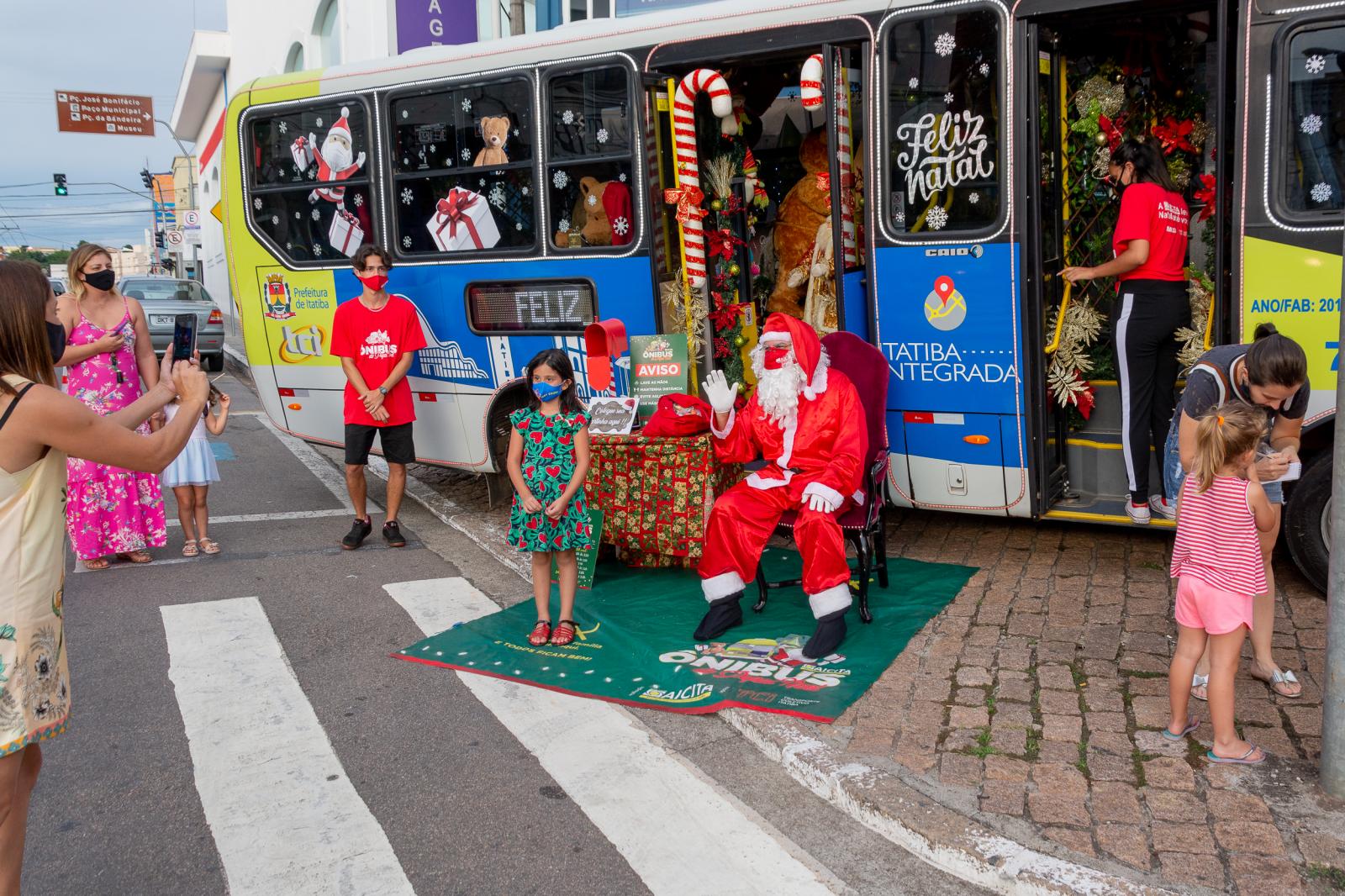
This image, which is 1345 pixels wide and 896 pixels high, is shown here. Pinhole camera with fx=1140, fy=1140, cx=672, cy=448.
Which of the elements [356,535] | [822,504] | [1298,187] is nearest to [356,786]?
[822,504]

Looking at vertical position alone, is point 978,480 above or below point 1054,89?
below

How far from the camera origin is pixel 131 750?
4566mm

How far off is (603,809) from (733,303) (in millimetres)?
3981

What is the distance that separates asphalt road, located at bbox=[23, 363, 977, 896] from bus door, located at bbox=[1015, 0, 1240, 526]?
2789 millimetres

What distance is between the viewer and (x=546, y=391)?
5465 millimetres

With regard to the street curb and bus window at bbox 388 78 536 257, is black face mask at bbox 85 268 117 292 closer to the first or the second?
bus window at bbox 388 78 536 257

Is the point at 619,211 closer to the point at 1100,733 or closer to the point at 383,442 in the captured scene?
the point at 383,442

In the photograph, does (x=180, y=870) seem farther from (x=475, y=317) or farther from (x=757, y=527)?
(x=475, y=317)

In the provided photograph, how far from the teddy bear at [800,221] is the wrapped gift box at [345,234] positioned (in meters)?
2.99

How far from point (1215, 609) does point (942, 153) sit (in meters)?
2.93

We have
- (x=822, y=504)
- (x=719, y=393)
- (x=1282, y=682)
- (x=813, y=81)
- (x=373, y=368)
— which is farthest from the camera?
(x=373, y=368)

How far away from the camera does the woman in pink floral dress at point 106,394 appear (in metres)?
6.64

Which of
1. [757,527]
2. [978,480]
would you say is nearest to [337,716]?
[757,527]

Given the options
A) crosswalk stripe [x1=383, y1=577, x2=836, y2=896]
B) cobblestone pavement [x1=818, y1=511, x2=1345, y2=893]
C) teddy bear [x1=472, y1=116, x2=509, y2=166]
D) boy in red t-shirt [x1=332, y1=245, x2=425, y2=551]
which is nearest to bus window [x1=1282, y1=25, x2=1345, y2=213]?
cobblestone pavement [x1=818, y1=511, x2=1345, y2=893]
